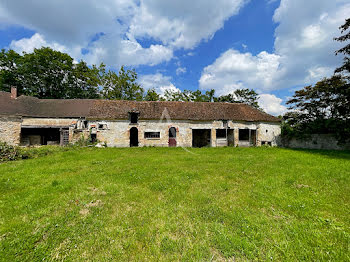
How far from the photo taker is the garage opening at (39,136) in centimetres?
1609

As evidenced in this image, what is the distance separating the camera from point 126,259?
93.7 inches

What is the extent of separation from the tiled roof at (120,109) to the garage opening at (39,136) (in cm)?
220

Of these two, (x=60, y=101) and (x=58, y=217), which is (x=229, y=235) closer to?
(x=58, y=217)

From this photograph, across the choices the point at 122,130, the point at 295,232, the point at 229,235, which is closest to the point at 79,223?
the point at 229,235

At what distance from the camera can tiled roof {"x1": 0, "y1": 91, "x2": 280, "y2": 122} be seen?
16.3m

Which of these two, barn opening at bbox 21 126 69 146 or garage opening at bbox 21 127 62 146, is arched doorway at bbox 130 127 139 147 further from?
garage opening at bbox 21 127 62 146

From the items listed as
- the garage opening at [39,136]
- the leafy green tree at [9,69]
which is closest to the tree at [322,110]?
the garage opening at [39,136]

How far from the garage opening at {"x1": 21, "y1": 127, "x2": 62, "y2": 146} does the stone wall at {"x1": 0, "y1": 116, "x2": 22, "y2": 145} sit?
0.94 meters

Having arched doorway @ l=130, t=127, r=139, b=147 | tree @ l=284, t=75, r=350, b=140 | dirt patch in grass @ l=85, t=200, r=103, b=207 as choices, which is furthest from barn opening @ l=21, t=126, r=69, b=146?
tree @ l=284, t=75, r=350, b=140

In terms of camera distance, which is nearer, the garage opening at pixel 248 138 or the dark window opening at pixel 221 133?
the garage opening at pixel 248 138

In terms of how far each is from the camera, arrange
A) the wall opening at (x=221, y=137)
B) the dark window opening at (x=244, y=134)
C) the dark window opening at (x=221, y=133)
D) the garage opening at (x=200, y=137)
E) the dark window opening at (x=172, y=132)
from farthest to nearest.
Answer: the dark window opening at (x=244, y=134) → the garage opening at (x=200, y=137) → the dark window opening at (x=221, y=133) → the wall opening at (x=221, y=137) → the dark window opening at (x=172, y=132)

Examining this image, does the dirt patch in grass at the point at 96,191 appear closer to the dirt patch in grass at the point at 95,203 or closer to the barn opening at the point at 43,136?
the dirt patch in grass at the point at 95,203

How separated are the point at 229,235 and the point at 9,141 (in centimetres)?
2231

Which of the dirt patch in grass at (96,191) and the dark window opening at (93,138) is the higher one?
the dark window opening at (93,138)
